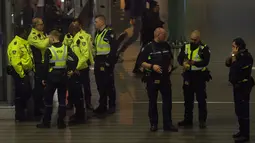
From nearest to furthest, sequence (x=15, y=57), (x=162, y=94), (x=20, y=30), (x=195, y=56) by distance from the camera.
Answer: (x=162, y=94)
(x=195, y=56)
(x=15, y=57)
(x=20, y=30)

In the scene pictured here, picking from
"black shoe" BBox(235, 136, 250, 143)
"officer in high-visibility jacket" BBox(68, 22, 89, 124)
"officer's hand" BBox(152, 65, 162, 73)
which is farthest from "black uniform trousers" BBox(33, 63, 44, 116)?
"black shoe" BBox(235, 136, 250, 143)

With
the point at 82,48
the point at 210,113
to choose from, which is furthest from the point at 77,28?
the point at 210,113

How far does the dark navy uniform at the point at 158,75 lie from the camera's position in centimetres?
911

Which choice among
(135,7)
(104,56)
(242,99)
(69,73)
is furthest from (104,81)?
(135,7)

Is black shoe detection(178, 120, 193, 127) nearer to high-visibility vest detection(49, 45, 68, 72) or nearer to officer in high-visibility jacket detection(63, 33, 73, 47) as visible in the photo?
high-visibility vest detection(49, 45, 68, 72)

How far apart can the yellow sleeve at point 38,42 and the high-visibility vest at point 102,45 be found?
0.94 meters

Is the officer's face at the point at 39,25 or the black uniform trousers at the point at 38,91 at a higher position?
the officer's face at the point at 39,25

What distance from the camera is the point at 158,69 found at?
900 centimetres

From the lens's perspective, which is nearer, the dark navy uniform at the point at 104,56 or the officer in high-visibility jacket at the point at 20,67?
the officer in high-visibility jacket at the point at 20,67

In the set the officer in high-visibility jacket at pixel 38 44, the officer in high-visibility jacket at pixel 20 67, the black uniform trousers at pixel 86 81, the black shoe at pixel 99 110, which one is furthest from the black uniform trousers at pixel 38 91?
the black shoe at pixel 99 110

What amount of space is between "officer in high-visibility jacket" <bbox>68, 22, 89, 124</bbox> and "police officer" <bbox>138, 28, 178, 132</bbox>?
1.27m

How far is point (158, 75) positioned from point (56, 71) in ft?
5.39

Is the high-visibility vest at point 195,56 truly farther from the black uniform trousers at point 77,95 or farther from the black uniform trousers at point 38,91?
the black uniform trousers at point 38,91

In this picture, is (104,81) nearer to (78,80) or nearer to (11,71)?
(78,80)
